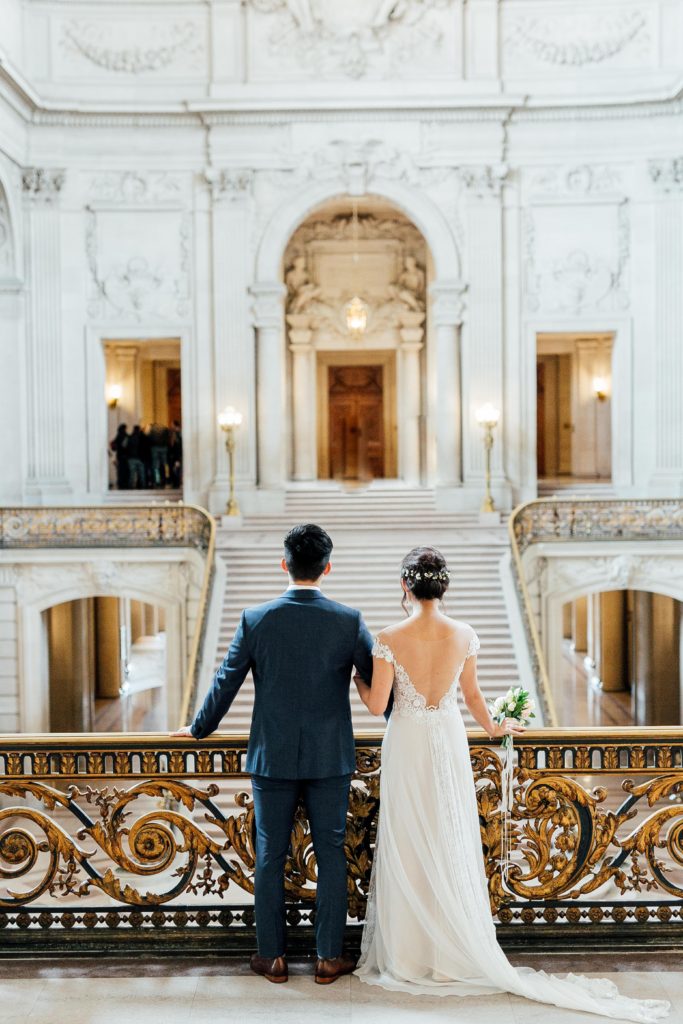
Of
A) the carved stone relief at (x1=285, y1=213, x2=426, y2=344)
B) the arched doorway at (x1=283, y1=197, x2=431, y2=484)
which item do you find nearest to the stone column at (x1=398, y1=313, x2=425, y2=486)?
the arched doorway at (x1=283, y1=197, x2=431, y2=484)

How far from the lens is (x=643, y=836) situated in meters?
4.87

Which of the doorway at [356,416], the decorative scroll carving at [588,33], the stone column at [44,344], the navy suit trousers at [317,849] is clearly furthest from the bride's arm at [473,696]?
the doorway at [356,416]

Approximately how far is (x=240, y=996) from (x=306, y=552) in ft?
5.76

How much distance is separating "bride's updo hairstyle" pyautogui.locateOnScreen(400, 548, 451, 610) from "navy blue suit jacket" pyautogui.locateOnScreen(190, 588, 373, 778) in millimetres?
259

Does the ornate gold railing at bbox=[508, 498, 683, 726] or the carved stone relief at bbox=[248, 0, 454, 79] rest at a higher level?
the carved stone relief at bbox=[248, 0, 454, 79]

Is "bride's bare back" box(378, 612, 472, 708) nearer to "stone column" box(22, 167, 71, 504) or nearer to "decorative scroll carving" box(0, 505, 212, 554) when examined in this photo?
"decorative scroll carving" box(0, 505, 212, 554)

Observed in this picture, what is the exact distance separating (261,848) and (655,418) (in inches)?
679

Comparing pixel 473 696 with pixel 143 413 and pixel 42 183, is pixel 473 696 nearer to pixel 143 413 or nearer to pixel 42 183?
pixel 42 183

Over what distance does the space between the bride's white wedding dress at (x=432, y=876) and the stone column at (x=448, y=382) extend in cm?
1580

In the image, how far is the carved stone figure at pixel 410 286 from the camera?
24.4 m

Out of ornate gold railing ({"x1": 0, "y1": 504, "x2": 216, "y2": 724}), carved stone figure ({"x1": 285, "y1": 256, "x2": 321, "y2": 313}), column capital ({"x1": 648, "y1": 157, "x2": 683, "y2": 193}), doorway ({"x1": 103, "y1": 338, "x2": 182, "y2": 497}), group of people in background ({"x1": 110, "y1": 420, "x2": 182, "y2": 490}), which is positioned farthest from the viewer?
carved stone figure ({"x1": 285, "y1": 256, "x2": 321, "y2": 313})

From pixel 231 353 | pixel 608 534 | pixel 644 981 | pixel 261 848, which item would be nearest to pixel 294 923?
pixel 261 848

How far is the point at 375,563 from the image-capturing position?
52.2ft

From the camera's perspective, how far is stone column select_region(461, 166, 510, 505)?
20.0 meters
